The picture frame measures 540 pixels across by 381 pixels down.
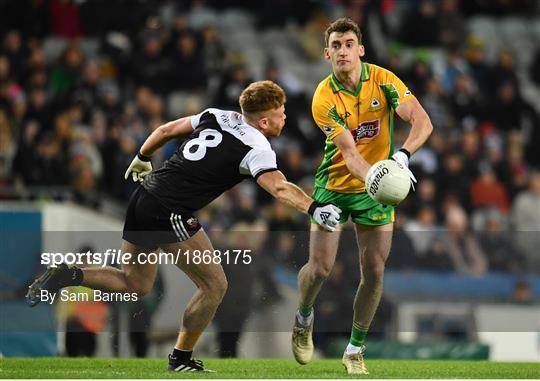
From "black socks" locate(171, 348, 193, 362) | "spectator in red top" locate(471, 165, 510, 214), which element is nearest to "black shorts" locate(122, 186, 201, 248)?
"black socks" locate(171, 348, 193, 362)

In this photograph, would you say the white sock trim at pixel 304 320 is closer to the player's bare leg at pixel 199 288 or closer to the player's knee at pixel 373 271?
the player's knee at pixel 373 271

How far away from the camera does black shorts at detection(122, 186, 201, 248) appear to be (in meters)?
10.0

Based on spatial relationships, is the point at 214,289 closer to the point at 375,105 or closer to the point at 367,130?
the point at 367,130

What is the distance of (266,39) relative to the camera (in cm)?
2100

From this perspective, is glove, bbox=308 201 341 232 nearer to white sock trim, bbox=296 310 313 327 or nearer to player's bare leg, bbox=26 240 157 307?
player's bare leg, bbox=26 240 157 307

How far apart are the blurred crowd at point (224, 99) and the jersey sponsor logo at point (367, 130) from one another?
3431 millimetres

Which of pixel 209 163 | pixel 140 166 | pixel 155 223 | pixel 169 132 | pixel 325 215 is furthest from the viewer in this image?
pixel 140 166

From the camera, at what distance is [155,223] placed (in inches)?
396

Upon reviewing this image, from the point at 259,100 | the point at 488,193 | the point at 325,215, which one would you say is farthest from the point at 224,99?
the point at 325,215

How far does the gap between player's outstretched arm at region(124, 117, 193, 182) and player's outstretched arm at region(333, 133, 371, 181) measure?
1.18 meters

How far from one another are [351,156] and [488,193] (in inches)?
325

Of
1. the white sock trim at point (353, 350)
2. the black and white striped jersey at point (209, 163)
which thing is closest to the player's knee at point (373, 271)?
the white sock trim at point (353, 350)

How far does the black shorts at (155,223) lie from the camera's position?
32.9 feet

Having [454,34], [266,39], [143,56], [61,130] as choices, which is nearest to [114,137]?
[61,130]
